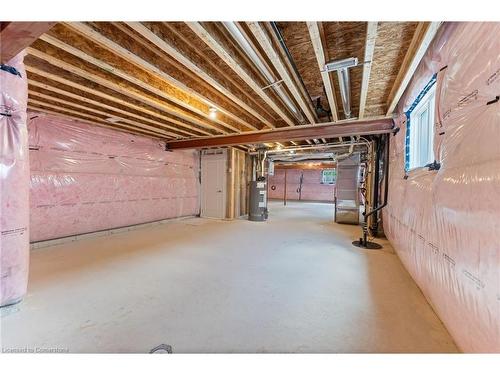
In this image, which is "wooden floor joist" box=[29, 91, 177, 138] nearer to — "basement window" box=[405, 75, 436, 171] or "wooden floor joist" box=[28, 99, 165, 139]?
"wooden floor joist" box=[28, 99, 165, 139]

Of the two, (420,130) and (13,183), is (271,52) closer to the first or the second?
(420,130)

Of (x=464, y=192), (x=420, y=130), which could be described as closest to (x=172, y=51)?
(x=464, y=192)

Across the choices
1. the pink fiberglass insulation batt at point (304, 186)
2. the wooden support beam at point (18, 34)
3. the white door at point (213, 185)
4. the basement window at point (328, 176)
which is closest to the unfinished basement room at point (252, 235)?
the wooden support beam at point (18, 34)

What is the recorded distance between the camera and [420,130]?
2594mm

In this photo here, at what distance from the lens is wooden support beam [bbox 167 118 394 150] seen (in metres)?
3.41

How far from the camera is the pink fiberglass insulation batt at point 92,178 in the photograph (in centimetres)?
331

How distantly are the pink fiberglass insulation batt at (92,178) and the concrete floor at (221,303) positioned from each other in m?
0.65

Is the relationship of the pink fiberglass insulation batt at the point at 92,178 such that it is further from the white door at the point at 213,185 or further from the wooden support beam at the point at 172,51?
the wooden support beam at the point at 172,51

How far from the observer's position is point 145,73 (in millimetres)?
2436

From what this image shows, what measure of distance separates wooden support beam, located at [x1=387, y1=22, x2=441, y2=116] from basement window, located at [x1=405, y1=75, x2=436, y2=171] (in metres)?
0.23

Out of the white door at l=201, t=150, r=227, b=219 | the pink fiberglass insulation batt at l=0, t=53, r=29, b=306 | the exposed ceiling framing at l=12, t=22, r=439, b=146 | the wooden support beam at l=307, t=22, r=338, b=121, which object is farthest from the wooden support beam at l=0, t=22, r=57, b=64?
the white door at l=201, t=150, r=227, b=219

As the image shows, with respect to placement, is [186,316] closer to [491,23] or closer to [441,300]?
[441,300]
